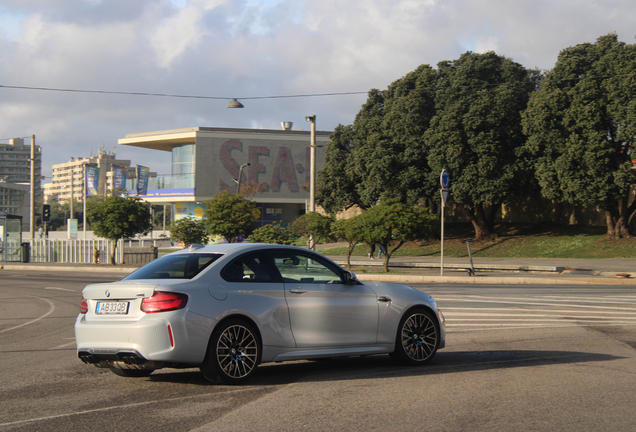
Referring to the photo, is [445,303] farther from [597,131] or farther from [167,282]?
[597,131]

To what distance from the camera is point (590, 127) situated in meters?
35.6

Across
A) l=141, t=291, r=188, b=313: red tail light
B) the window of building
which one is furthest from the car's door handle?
the window of building

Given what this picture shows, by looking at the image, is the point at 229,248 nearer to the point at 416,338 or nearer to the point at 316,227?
the point at 416,338

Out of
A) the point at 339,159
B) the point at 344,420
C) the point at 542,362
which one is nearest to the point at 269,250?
the point at 344,420

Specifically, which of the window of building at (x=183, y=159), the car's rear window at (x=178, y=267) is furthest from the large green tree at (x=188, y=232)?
the window of building at (x=183, y=159)

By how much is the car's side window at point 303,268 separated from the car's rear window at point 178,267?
29.4 inches

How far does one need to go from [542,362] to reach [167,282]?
4.92 m

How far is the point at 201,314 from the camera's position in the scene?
253 inches

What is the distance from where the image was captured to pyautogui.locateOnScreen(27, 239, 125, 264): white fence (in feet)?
155

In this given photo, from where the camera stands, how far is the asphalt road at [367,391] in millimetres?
5309

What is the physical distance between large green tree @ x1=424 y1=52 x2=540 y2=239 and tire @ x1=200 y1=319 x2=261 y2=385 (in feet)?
115

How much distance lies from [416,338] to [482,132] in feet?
112

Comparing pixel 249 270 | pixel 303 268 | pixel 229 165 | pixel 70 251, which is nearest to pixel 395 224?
pixel 303 268

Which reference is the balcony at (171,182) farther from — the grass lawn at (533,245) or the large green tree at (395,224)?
the large green tree at (395,224)
